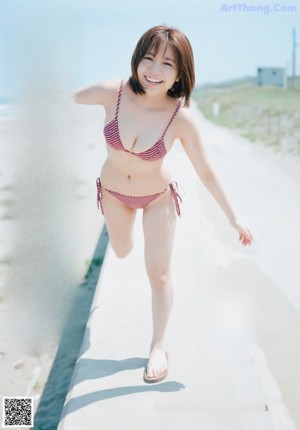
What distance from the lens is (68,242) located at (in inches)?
167

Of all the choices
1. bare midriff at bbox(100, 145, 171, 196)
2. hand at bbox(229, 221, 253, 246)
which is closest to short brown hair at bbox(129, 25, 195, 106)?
bare midriff at bbox(100, 145, 171, 196)

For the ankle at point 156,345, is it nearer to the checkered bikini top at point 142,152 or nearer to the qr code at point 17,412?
the qr code at point 17,412

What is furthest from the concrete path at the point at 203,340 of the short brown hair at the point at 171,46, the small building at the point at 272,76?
the small building at the point at 272,76

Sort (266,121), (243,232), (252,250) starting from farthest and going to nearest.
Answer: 1. (266,121)
2. (252,250)
3. (243,232)

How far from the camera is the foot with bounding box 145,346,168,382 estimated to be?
2.27m

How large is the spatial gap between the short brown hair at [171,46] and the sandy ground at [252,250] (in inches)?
57.5

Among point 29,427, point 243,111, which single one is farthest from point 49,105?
point 243,111

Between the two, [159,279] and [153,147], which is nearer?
[153,147]

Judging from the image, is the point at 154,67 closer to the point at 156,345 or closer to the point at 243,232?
the point at 243,232

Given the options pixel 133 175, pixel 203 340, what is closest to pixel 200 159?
pixel 133 175

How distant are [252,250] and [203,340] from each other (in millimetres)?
1640

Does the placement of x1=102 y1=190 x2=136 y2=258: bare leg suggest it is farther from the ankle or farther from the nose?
the nose

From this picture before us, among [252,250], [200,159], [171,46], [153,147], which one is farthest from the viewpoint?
[252,250]

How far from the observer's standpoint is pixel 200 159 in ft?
6.85
